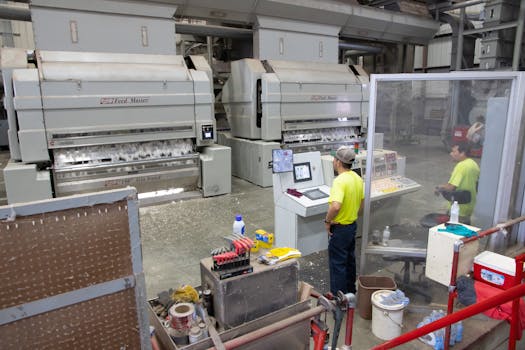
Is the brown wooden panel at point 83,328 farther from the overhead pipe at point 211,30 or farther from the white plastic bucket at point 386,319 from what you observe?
the overhead pipe at point 211,30

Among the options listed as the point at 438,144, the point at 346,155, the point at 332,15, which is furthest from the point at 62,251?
the point at 332,15

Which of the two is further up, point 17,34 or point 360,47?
point 17,34

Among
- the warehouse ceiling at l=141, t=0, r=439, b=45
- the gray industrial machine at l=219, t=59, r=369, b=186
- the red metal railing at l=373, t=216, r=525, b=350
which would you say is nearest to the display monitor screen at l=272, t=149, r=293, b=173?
the red metal railing at l=373, t=216, r=525, b=350

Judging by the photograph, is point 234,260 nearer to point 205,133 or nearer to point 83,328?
point 83,328

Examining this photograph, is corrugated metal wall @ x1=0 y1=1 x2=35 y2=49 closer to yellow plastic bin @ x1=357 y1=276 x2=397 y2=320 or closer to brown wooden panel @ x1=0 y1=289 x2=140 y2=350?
yellow plastic bin @ x1=357 y1=276 x2=397 y2=320

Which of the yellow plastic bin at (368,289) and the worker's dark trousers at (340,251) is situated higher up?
the worker's dark trousers at (340,251)

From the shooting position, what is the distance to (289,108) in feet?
19.4

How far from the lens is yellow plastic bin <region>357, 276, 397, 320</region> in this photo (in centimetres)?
247

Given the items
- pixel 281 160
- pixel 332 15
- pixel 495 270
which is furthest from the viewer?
pixel 332 15

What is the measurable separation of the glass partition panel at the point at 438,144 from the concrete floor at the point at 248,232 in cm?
10

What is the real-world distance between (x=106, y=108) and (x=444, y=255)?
4045 mm

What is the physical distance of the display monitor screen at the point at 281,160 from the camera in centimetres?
314

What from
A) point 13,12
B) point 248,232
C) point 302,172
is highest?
point 13,12

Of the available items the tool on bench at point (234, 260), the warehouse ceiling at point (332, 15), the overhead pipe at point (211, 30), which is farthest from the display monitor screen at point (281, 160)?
the overhead pipe at point (211, 30)
